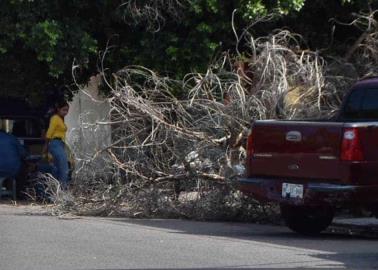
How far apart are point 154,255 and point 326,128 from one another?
2.84 metres

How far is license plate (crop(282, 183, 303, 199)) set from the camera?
13.0m

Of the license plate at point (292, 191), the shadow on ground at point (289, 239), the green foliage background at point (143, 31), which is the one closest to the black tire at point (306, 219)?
the shadow on ground at point (289, 239)

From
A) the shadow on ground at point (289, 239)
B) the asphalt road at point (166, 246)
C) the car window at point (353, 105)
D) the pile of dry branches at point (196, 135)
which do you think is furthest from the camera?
the pile of dry branches at point (196, 135)

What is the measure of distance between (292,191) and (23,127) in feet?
33.5

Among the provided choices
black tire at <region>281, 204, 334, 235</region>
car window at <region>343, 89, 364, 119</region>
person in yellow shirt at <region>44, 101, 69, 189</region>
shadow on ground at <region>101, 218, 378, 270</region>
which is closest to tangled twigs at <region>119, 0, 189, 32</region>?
person in yellow shirt at <region>44, 101, 69, 189</region>

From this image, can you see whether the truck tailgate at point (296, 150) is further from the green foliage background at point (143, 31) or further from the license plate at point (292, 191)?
the green foliage background at point (143, 31)

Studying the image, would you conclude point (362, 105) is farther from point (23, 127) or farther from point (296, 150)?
point (23, 127)

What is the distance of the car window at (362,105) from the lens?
13867 millimetres

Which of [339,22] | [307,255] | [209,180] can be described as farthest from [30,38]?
[307,255]

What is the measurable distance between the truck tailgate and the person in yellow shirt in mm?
5244

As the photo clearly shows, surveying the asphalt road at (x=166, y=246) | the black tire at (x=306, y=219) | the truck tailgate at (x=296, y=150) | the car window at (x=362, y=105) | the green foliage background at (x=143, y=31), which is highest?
the green foliage background at (x=143, y=31)

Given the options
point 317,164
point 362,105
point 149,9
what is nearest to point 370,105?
point 362,105

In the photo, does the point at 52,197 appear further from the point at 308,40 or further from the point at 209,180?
the point at 308,40

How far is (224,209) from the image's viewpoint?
1553cm
